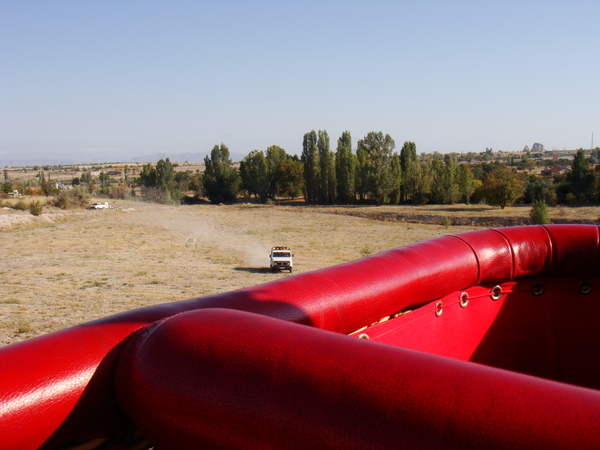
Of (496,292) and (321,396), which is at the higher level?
(321,396)

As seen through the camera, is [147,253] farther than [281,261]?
Yes

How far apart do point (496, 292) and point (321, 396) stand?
1.98 metres

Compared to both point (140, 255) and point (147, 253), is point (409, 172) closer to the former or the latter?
point (147, 253)

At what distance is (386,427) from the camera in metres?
0.76

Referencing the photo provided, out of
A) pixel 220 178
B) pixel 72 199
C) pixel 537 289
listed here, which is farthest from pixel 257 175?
pixel 537 289

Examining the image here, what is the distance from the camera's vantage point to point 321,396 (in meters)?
0.82

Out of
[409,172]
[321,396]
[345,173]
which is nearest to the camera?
[321,396]

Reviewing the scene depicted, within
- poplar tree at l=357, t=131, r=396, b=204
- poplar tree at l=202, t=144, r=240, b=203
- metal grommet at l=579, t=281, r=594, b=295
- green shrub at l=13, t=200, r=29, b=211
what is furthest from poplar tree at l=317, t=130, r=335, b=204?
metal grommet at l=579, t=281, r=594, b=295

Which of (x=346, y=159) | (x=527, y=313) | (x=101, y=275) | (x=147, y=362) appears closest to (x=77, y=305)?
(x=101, y=275)

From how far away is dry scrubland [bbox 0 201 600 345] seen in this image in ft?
48.1

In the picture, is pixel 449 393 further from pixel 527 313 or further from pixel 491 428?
pixel 527 313

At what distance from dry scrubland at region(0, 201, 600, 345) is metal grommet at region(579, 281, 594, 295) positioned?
967cm

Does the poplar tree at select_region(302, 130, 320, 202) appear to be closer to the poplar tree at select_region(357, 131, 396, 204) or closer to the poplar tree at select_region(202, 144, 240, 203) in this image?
the poplar tree at select_region(357, 131, 396, 204)

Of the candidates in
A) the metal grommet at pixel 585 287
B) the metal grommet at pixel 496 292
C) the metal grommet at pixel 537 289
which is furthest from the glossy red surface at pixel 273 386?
the metal grommet at pixel 585 287
